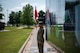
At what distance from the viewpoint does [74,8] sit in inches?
272

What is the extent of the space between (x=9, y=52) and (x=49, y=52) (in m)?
1.86

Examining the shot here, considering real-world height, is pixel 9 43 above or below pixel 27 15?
below

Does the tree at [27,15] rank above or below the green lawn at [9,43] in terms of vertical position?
above

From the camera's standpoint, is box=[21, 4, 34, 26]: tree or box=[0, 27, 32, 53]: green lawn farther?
box=[21, 4, 34, 26]: tree

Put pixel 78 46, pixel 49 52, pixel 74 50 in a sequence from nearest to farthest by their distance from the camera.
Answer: pixel 78 46 < pixel 74 50 < pixel 49 52

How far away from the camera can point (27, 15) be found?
1825 inches

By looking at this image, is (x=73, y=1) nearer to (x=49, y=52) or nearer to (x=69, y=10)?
(x=69, y=10)

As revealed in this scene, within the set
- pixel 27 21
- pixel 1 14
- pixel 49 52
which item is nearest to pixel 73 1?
pixel 49 52

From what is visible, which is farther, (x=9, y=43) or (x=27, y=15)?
(x=27, y=15)

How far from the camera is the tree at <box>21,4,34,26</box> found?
44281mm

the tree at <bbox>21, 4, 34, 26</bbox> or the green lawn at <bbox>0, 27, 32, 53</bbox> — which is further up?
the tree at <bbox>21, 4, 34, 26</bbox>

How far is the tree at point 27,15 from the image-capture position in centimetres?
4428

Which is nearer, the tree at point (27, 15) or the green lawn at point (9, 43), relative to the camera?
the green lawn at point (9, 43)

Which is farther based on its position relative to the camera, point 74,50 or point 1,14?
point 1,14
